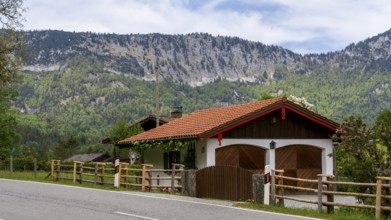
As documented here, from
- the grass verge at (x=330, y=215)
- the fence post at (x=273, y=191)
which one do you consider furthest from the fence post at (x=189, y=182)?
the grass verge at (x=330, y=215)

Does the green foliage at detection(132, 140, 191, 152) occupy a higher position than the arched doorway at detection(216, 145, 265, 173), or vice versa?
the green foliage at detection(132, 140, 191, 152)

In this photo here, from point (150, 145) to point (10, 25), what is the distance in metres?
9.11

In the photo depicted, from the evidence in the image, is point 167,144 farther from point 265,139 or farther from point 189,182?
point 189,182

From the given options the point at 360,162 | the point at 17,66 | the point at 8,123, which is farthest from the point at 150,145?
the point at 8,123

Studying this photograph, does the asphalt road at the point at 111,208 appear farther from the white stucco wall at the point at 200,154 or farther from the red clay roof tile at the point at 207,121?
the red clay roof tile at the point at 207,121

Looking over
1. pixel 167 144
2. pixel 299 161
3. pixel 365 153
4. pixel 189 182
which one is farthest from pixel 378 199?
pixel 167 144

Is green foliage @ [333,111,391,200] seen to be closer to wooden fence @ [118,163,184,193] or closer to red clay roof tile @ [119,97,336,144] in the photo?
wooden fence @ [118,163,184,193]

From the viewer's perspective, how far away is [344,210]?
14578 millimetres

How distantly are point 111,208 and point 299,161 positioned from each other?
43.0 feet

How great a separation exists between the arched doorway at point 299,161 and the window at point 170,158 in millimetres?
5201

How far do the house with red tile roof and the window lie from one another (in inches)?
12.5

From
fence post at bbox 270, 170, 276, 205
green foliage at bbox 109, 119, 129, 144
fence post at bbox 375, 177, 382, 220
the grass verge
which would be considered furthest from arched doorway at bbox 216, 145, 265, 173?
green foliage at bbox 109, 119, 129, 144

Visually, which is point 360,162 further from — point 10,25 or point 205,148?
point 10,25

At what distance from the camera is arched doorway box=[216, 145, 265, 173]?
24.1 metres
